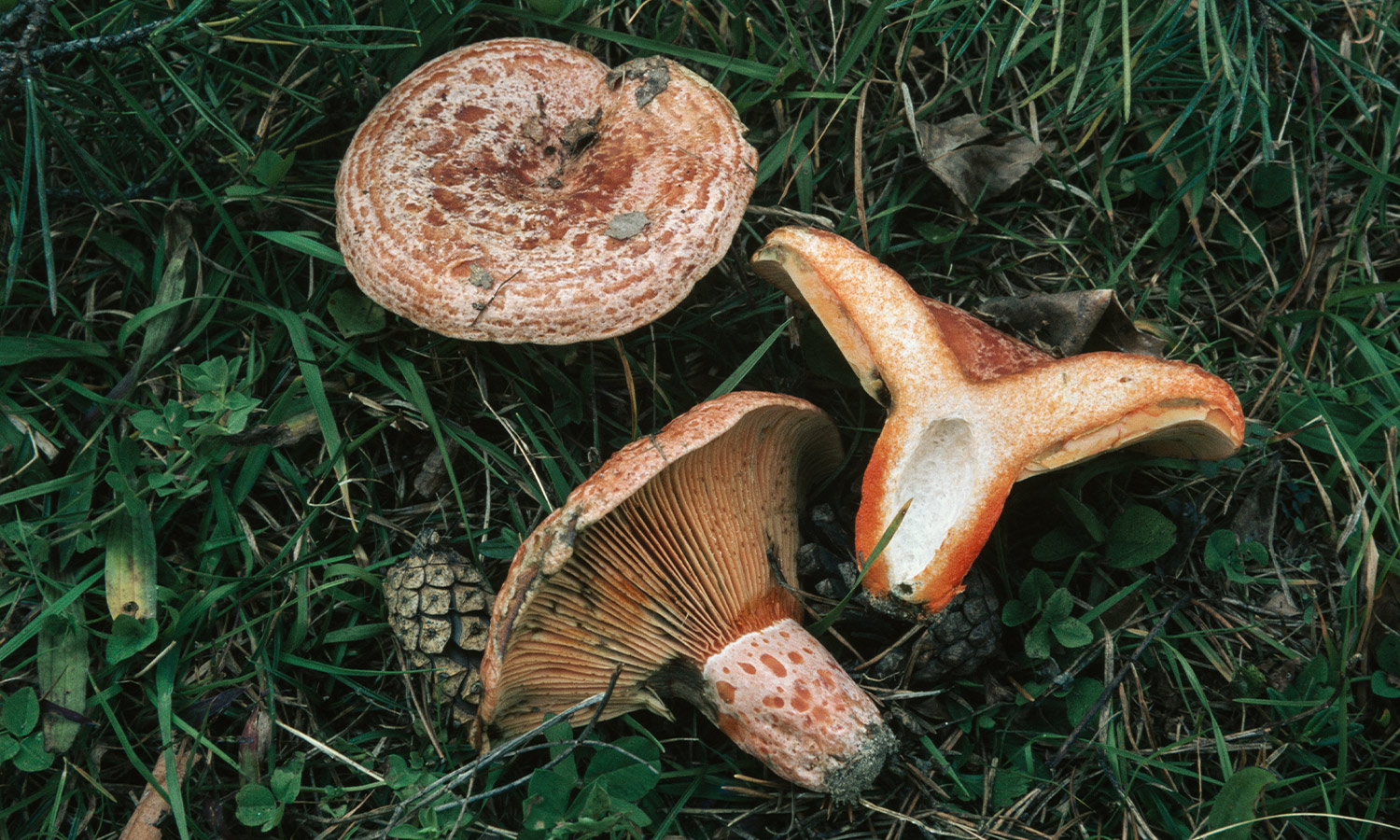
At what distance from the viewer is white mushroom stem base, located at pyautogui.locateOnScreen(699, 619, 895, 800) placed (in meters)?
2.71

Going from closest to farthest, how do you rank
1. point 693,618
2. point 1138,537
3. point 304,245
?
point 693,618 < point 1138,537 < point 304,245

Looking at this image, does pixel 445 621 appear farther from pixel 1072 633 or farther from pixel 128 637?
pixel 1072 633

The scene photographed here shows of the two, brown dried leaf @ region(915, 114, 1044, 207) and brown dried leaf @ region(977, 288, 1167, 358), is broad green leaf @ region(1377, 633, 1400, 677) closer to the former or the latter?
brown dried leaf @ region(977, 288, 1167, 358)

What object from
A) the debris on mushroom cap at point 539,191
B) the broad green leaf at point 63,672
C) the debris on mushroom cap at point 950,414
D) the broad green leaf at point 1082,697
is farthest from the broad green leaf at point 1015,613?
the broad green leaf at point 63,672

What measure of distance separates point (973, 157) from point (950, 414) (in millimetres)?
1411

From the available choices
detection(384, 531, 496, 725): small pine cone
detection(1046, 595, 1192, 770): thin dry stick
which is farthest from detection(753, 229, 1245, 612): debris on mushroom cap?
detection(384, 531, 496, 725): small pine cone

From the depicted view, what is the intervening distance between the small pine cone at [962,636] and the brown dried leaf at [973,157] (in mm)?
1540

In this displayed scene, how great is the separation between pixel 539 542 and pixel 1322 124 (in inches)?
134

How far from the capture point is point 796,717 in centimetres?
270

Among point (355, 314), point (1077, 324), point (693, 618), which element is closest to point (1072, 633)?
point (1077, 324)

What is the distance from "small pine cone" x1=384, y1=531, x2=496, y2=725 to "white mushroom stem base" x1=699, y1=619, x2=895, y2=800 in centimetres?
80

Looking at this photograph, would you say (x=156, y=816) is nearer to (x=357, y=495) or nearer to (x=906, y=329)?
(x=357, y=495)

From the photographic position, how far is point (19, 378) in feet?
10.9

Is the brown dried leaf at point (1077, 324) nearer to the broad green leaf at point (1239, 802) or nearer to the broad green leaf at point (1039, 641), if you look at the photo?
the broad green leaf at point (1039, 641)
